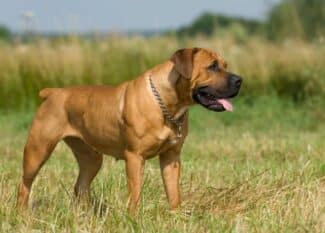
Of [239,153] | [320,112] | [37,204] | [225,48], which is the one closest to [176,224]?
[37,204]

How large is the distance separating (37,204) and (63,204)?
2.20 ft

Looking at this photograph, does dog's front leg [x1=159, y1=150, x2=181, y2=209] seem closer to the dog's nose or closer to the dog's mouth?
the dog's mouth

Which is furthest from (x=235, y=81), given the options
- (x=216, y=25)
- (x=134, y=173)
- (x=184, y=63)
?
(x=216, y=25)

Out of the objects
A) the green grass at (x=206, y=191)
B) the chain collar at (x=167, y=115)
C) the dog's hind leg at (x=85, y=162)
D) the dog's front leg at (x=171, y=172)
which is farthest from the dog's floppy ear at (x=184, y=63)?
the dog's hind leg at (x=85, y=162)

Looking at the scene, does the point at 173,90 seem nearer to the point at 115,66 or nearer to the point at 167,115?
the point at 167,115

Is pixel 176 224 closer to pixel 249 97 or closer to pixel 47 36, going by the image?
pixel 249 97

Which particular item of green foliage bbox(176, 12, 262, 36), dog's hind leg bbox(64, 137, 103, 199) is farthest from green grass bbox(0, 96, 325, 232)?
green foliage bbox(176, 12, 262, 36)

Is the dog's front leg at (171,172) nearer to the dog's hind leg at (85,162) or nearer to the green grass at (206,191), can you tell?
the green grass at (206,191)

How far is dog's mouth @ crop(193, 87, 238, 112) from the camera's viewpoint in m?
7.37

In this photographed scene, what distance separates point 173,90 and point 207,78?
0.96 ft

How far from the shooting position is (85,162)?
27.2ft

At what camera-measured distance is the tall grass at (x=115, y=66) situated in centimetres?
1644

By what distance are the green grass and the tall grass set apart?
155 inches

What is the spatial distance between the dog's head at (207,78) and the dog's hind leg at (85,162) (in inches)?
52.9
